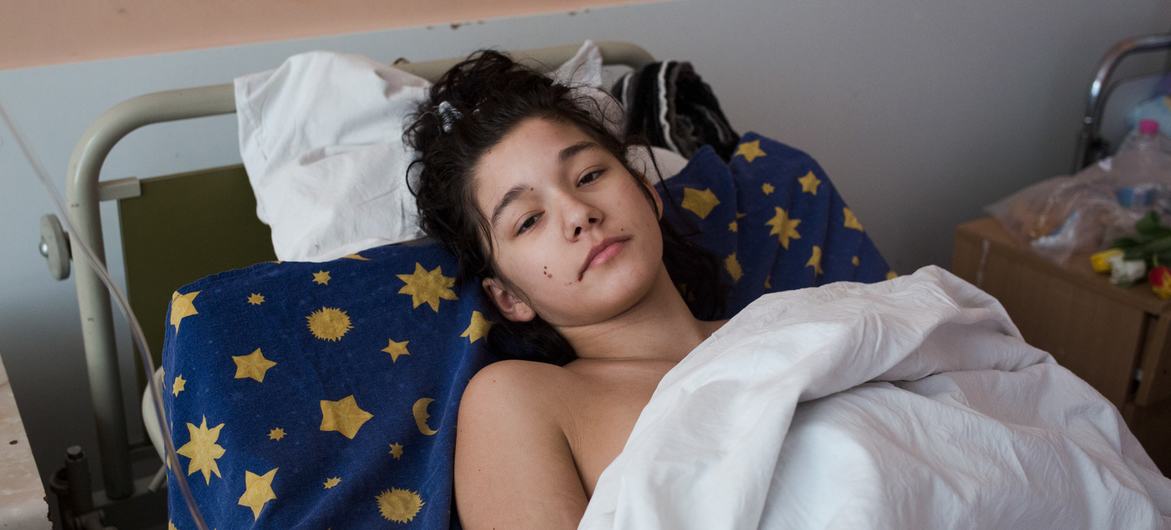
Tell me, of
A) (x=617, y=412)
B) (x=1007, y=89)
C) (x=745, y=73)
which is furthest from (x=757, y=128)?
(x=617, y=412)

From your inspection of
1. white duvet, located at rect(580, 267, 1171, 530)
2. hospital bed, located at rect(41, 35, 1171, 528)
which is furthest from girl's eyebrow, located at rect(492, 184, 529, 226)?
hospital bed, located at rect(41, 35, 1171, 528)

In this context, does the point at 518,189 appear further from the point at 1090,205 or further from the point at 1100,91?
the point at 1100,91

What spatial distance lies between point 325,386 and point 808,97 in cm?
137

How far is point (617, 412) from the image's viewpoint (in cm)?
119

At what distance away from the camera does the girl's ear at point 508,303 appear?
1293 mm

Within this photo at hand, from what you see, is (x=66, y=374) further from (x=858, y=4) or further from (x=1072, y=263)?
(x=1072, y=263)

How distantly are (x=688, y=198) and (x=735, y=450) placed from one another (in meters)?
0.65

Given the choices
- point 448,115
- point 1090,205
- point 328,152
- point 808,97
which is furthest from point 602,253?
point 1090,205

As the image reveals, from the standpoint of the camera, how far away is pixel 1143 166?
89.4 inches

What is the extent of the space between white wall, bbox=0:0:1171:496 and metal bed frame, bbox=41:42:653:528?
0.20 meters

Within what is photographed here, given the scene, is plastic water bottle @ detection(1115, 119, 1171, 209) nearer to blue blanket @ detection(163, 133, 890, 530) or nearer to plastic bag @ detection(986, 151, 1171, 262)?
plastic bag @ detection(986, 151, 1171, 262)

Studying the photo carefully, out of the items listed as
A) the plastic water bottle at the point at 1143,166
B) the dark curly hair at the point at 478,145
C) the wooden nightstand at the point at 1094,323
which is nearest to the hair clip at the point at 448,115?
the dark curly hair at the point at 478,145

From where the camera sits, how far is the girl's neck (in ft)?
4.29

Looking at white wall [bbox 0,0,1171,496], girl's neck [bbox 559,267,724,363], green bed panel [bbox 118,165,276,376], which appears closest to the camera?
girl's neck [bbox 559,267,724,363]
